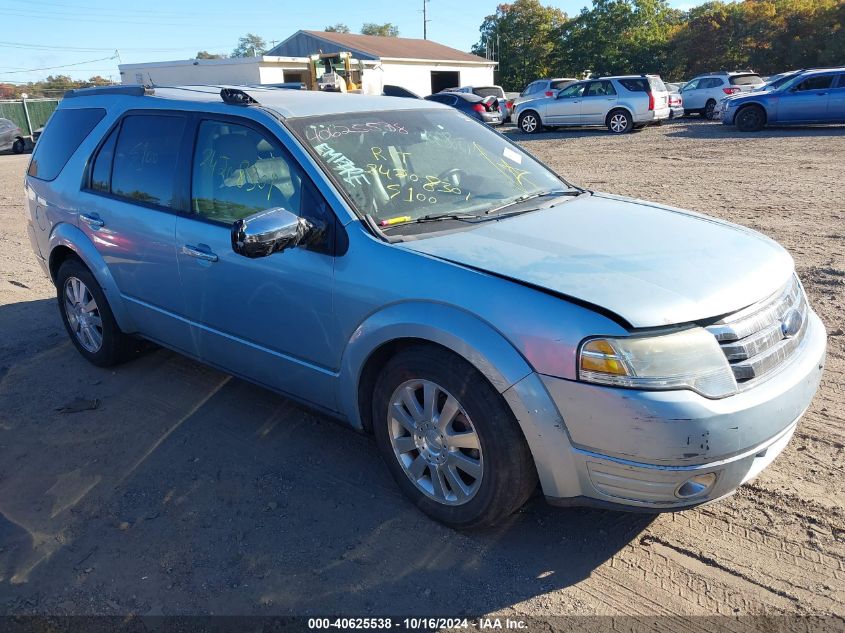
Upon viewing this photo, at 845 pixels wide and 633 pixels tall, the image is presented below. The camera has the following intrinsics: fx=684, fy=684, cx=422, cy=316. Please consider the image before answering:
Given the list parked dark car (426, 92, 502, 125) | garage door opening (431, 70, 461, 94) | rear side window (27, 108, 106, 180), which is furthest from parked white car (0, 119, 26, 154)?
rear side window (27, 108, 106, 180)

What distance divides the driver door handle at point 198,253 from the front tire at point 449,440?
1256 mm

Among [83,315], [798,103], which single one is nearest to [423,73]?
[798,103]

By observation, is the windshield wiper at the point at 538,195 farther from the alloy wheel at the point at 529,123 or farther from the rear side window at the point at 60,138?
the alloy wheel at the point at 529,123

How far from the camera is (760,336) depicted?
2.64 meters

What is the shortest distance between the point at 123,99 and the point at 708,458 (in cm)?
415

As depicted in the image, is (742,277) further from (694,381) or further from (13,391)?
(13,391)

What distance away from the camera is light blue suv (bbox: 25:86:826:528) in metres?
2.46

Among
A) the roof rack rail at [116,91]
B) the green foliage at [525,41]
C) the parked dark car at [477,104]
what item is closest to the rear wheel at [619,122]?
the parked dark car at [477,104]

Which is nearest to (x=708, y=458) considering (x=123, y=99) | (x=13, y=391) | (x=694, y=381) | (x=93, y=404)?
(x=694, y=381)

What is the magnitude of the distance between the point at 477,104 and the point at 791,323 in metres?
20.8

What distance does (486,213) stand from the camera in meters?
3.47

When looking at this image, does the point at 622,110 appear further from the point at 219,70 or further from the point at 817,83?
the point at 219,70

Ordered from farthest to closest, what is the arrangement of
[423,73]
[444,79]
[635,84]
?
[444,79], [423,73], [635,84]

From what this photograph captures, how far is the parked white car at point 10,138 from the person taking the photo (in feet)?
84.3
